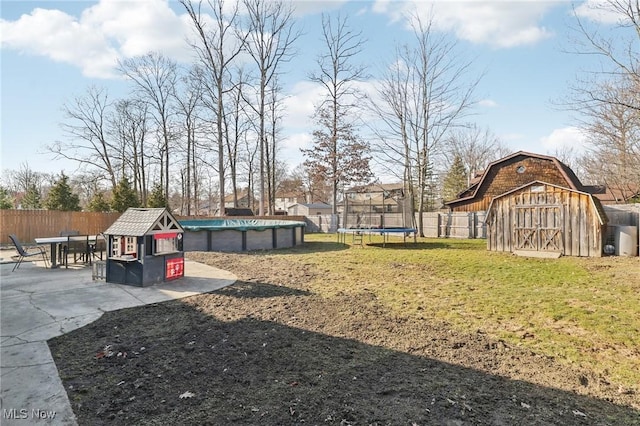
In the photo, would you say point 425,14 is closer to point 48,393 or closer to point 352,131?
point 352,131

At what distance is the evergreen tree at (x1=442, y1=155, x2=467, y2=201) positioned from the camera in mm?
34312

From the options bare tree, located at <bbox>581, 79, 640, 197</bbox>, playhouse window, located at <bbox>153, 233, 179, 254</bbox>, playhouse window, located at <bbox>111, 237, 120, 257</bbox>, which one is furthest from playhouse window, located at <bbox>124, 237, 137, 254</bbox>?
bare tree, located at <bbox>581, 79, 640, 197</bbox>

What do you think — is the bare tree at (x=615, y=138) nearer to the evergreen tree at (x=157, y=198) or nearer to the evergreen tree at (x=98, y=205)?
the evergreen tree at (x=157, y=198)

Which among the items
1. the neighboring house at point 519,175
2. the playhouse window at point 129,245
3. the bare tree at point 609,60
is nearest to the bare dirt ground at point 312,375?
the playhouse window at point 129,245

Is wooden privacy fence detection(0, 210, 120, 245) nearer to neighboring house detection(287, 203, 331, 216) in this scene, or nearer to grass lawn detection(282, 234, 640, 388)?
grass lawn detection(282, 234, 640, 388)

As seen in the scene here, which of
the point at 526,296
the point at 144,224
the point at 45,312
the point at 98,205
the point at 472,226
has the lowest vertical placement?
the point at 526,296

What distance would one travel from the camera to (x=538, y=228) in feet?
39.4

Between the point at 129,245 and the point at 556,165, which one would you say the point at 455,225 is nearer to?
the point at 556,165

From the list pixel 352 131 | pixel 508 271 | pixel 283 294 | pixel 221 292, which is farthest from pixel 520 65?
pixel 352 131

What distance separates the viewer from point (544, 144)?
3372 centimetres

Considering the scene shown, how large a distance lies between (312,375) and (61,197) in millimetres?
24731

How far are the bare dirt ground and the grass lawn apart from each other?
18.6 inches

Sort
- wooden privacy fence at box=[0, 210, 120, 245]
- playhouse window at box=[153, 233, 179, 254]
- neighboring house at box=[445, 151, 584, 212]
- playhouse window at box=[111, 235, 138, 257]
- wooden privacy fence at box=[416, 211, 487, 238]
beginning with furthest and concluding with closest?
neighboring house at box=[445, 151, 584, 212] < wooden privacy fence at box=[416, 211, 487, 238] < wooden privacy fence at box=[0, 210, 120, 245] < playhouse window at box=[153, 233, 179, 254] < playhouse window at box=[111, 235, 138, 257]

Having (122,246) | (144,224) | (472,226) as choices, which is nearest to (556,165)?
(472,226)
